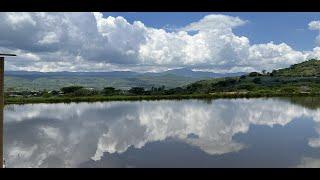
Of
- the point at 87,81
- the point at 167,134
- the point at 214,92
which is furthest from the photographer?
the point at 87,81

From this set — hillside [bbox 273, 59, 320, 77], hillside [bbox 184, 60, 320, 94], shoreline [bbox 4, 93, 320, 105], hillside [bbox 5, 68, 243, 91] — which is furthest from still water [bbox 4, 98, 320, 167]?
hillside [bbox 5, 68, 243, 91]

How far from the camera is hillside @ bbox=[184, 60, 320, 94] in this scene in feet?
109

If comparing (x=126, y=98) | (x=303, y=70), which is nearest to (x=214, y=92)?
(x=126, y=98)

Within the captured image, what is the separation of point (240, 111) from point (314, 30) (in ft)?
111

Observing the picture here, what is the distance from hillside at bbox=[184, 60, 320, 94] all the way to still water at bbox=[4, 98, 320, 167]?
1.04 metres

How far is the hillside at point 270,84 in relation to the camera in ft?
109

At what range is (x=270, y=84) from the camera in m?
35.2

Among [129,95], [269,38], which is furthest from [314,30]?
[129,95]

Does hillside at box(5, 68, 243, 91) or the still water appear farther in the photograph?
hillside at box(5, 68, 243, 91)
